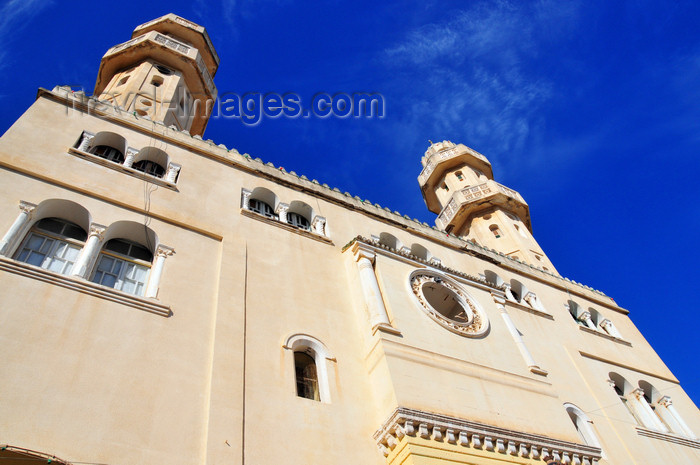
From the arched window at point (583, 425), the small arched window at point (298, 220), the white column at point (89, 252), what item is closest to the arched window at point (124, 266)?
the white column at point (89, 252)

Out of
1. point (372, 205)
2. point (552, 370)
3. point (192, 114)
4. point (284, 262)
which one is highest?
point (192, 114)

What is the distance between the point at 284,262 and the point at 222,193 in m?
2.89

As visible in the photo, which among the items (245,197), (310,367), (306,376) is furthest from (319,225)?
(306,376)

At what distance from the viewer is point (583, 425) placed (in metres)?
Result: 15.2

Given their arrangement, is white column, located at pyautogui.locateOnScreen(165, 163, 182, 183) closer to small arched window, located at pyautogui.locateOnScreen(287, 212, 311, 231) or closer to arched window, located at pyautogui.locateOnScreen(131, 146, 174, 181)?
arched window, located at pyautogui.locateOnScreen(131, 146, 174, 181)

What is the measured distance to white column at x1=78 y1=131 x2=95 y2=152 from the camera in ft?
45.4

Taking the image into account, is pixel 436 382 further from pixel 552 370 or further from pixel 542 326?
pixel 542 326

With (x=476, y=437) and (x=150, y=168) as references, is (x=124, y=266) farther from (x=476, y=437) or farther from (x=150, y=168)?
(x=476, y=437)

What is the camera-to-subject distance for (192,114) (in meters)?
24.7

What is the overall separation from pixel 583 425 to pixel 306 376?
8477 mm

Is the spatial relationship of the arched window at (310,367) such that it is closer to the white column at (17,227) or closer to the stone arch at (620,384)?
the white column at (17,227)

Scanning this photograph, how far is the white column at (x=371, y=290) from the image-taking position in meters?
12.6

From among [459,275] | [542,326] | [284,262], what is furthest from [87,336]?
[542,326]

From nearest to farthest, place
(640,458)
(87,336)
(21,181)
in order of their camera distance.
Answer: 1. (87,336)
2. (21,181)
3. (640,458)
